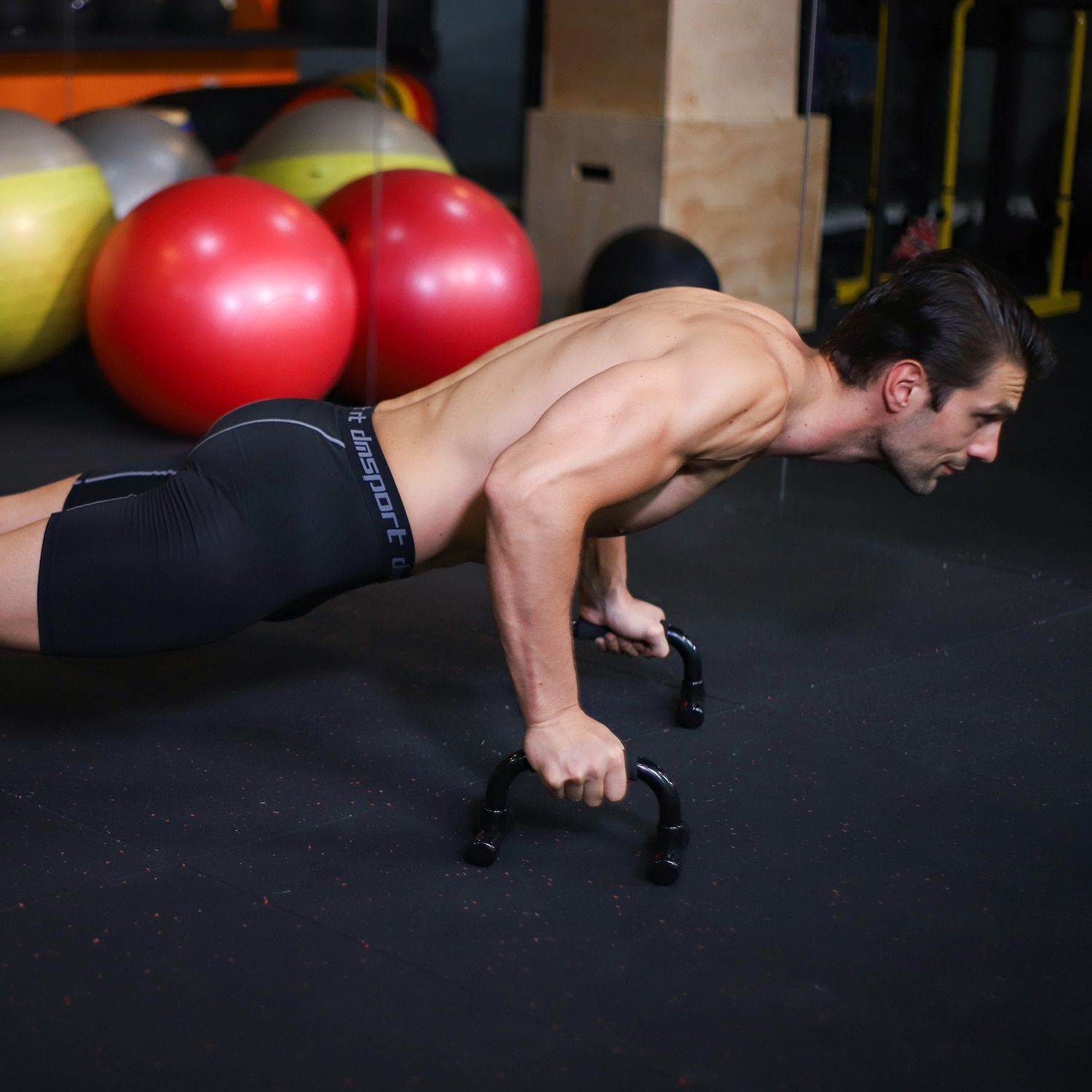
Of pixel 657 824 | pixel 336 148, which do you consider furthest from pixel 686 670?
pixel 336 148

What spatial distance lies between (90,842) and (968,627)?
1.53 meters

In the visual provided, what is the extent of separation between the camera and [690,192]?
3.41 metres

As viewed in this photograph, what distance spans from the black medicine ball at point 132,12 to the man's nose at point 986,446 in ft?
10.5

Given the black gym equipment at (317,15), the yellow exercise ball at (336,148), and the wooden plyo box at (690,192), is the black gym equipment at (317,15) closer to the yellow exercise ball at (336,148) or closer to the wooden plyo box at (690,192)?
the yellow exercise ball at (336,148)

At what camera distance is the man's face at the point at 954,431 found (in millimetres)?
1564

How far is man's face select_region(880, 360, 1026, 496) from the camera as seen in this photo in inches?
61.6

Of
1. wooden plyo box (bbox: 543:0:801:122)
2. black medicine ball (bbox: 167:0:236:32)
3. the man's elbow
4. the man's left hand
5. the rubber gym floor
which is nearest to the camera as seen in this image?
the rubber gym floor

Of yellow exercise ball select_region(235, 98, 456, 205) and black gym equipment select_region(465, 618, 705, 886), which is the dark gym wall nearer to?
yellow exercise ball select_region(235, 98, 456, 205)

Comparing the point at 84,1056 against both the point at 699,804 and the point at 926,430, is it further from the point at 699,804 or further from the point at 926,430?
the point at 926,430

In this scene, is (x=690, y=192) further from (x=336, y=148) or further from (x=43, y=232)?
(x=43, y=232)

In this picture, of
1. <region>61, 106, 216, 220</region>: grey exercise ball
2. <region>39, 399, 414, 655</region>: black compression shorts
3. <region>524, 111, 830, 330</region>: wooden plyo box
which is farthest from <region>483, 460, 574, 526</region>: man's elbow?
<region>61, 106, 216, 220</region>: grey exercise ball

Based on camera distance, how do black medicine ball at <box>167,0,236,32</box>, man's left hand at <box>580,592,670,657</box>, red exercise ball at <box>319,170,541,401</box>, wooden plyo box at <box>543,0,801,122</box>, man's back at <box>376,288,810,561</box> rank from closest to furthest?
man's back at <box>376,288,810,561</box> < man's left hand at <box>580,592,670,657</box> < wooden plyo box at <box>543,0,801,122</box> < red exercise ball at <box>319,170,541,401</box> < black medicine ball at <box>167,0,236,32</box>

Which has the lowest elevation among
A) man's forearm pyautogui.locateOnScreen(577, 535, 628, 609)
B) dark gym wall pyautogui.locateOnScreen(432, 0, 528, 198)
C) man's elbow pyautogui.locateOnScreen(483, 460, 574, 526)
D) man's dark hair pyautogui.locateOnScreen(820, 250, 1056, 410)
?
man's forearm pyautogui.locateOnScreen(577, 535, 628, 609)

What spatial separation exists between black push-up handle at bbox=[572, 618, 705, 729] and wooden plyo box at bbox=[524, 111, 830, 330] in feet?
4.51
